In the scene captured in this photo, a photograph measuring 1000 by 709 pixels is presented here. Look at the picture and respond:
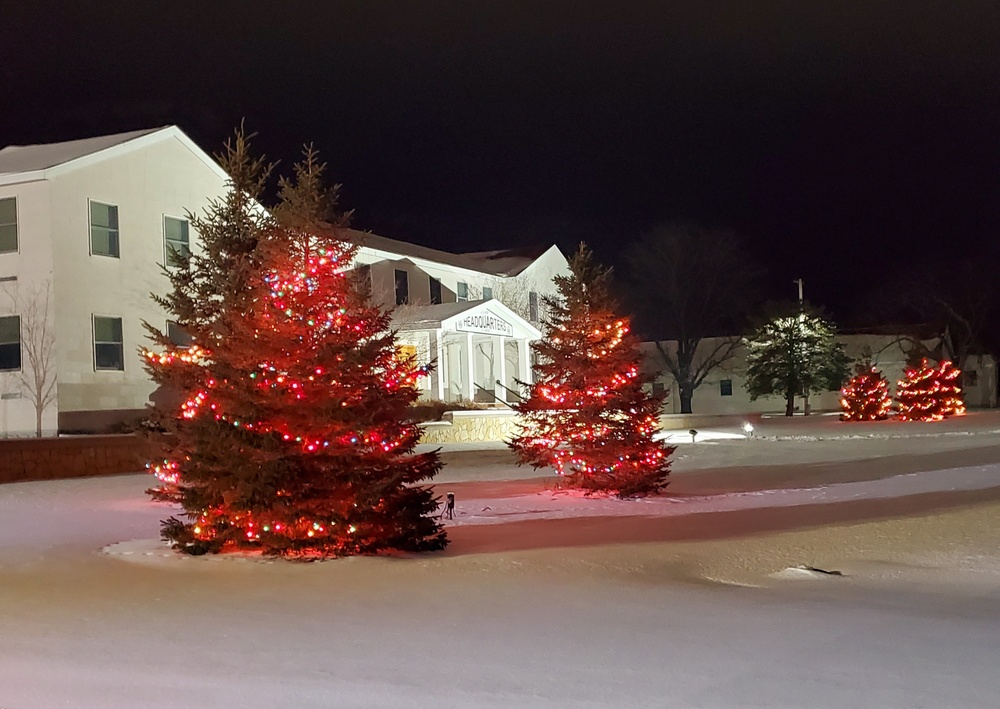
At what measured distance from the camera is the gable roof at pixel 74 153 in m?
22.7

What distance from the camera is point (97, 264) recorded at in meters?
23.8

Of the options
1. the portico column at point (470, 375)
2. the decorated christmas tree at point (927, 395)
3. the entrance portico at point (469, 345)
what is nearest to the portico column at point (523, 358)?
the entrance portico at point (469, 345)

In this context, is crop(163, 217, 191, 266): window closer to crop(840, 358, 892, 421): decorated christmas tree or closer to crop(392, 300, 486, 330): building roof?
crop(392, 300, 486, 330): building roof

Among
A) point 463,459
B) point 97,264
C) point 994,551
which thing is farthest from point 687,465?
point 97,264

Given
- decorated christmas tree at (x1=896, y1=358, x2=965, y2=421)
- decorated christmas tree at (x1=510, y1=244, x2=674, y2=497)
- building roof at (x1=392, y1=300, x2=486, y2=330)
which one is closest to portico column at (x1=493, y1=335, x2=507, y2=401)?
building roof at (x1=392, y1=300, x2=486, y2=330)

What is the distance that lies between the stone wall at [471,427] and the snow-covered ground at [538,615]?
13.4 metres

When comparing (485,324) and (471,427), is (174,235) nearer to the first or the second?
(471,427)

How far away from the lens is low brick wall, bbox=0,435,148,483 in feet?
62.8

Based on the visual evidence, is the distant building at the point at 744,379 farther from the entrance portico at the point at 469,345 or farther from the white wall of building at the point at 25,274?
the white wall of building at the point at 25,274

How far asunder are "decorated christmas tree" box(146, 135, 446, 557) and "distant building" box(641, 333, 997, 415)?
4284 centimetres

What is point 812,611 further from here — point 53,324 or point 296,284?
point 53,324

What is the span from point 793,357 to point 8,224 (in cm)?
3573

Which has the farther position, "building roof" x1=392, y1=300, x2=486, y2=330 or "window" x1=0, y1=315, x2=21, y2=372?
"building roof" x1=392, y1=300, x2=486, y2=330

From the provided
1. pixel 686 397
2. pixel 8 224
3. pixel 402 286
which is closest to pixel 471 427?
pixel 402 286
